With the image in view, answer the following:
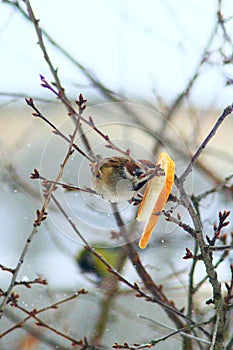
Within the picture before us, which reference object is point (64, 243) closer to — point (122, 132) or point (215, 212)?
point (215, 212)

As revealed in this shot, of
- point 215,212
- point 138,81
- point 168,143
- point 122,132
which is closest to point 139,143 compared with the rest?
point 122,132

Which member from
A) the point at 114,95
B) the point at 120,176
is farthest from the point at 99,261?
the point at 120,176

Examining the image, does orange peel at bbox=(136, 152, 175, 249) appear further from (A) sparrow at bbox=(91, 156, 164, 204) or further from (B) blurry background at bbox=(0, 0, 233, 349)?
A: (B) blurry background at bbox=(0, 0, 233, 349)

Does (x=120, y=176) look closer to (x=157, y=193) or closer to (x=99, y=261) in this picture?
(x=157, y=193)

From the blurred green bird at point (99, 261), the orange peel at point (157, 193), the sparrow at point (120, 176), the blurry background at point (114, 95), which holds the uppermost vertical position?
the blurry background at point (114, 95)

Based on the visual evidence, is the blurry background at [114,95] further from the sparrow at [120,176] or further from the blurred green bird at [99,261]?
the sparrow at [120,176]

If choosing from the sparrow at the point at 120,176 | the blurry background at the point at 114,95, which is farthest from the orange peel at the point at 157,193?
the blurry background at the point at 114,95
